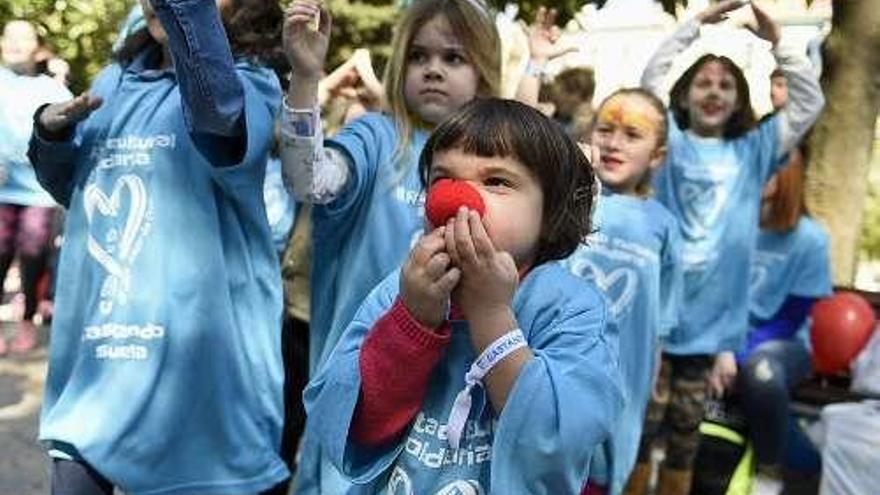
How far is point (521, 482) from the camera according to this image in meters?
1.60

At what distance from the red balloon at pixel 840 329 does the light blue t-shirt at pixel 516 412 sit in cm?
330

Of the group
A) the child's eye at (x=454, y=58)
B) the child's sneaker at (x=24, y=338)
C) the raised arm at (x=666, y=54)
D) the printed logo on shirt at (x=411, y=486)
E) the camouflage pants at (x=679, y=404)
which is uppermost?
the child's eye at (x=454, y=58)

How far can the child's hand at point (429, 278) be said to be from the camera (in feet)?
5.08

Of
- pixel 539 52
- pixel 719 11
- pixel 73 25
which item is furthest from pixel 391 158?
pixel 73 25

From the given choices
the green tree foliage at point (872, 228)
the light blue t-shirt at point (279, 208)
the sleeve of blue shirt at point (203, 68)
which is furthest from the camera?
the green tree foliage at point (872, 228)

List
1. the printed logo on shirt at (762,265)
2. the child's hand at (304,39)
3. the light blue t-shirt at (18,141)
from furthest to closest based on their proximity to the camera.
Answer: the light blue t-shirt at (18,141)
the printed logo on shirt at (762,265)
the child's hand at (304,39)

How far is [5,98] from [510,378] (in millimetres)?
6435

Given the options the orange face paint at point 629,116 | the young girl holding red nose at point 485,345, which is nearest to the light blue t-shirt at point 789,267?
the orange face paint at point 629,116

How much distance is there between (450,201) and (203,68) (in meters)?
0.95

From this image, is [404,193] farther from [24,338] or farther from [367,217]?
[24,338]

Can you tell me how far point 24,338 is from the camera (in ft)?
23.9

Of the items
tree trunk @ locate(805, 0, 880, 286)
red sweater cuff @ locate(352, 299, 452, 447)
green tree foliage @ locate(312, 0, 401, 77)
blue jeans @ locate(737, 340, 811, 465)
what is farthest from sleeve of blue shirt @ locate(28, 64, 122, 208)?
green tree foliage @ locate(312, 0, 401, 77)

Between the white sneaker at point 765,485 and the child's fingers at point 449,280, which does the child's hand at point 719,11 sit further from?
the child's fingers at point 449,280

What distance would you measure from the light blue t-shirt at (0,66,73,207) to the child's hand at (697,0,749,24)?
4.14 metres
